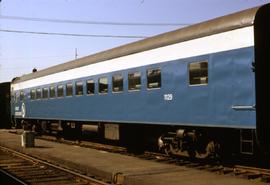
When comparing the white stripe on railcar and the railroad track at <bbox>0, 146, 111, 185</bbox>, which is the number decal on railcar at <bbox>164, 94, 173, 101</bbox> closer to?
the white stripe on railcar

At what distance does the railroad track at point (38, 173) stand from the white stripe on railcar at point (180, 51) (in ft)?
13.1

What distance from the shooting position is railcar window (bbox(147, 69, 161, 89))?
45.3ft

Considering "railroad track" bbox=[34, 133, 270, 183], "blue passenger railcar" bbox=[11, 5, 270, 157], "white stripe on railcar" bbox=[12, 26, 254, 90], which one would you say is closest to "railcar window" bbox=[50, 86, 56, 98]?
"white stripe on railcar" bbox=[12, 26, 254, 90]

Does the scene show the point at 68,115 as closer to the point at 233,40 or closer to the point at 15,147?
the point at 15,147

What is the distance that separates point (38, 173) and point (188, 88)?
458 centimetres

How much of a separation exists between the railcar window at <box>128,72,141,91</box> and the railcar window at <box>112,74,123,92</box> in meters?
0.63

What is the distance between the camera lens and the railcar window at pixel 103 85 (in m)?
17.3

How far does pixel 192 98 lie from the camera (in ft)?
40.2

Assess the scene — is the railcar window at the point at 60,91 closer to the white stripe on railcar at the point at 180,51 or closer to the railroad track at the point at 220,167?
the white stripe on railcar at the point at 180,51

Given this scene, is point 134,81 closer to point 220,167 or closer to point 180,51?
point 180,51

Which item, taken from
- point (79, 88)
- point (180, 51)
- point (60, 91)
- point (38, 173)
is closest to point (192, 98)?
point (180, 51)

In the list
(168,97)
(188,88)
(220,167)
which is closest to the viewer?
(220,167)

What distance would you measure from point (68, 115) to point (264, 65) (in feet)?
40.3

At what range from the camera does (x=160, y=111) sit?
1372 cm
